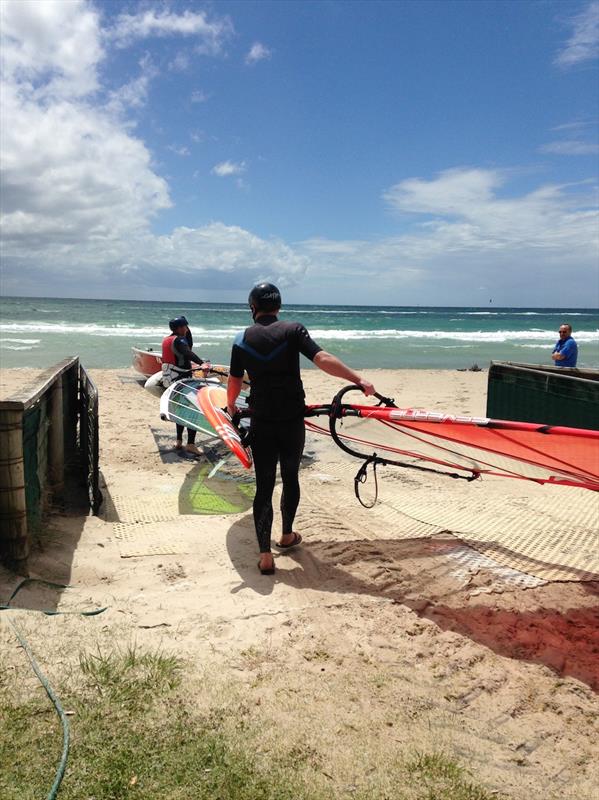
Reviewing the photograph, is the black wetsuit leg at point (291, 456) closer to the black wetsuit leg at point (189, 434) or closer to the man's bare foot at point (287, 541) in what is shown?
the man's bare foot at point (287, 541)

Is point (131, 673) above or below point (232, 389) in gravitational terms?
below

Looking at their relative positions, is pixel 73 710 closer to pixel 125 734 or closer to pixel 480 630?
pixel 125 734

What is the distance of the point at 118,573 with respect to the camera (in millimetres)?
3758

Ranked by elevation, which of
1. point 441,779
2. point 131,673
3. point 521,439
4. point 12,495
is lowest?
point 441,779

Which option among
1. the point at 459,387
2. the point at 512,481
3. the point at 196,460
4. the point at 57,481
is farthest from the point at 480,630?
the point at 459,387

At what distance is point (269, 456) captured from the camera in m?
3.90

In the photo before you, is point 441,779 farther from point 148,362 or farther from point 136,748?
point 148,362

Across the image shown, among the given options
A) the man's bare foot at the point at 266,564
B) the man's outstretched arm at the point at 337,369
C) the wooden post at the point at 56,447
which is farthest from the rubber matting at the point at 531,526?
the wooden post at the point at 56,447

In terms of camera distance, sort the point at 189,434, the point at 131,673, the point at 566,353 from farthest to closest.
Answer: the point at 566,353 → the point at 189,434 → the point at 131,673

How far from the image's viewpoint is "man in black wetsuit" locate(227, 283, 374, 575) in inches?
144

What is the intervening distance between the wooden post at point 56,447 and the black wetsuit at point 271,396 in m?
2.06

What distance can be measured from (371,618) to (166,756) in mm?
1486

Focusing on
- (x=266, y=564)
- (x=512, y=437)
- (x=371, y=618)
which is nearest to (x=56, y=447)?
(x=266, y=564)

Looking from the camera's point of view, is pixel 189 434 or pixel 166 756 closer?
pixel 166 756
